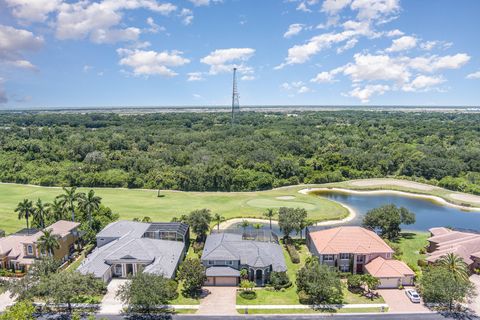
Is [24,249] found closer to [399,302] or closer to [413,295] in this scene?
[399,302]

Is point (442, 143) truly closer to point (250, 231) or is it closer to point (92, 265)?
point (250, 231)

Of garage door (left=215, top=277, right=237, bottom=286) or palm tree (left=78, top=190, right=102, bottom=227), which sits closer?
garage door (left=215, top=277, right=237, bottom=286)

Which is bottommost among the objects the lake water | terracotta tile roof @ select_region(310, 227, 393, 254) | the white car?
the lake water

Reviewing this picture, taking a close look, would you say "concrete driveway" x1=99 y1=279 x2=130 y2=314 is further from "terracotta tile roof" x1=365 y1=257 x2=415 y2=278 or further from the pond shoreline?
the pond shoreline

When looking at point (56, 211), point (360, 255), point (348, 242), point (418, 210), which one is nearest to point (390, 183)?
point (418, 210)

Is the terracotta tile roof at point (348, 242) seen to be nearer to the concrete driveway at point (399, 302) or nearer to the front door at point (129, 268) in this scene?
the concrete driveway at point (399, 302)

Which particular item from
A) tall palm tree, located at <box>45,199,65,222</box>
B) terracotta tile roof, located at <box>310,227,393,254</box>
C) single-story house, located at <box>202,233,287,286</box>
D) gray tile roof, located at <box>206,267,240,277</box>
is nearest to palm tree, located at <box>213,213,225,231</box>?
single-story house, located at <box>202,233,287,286</box>

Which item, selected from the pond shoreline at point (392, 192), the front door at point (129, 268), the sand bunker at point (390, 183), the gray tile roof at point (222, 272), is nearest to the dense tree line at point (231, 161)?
the sand bunker at point (390, 183)
